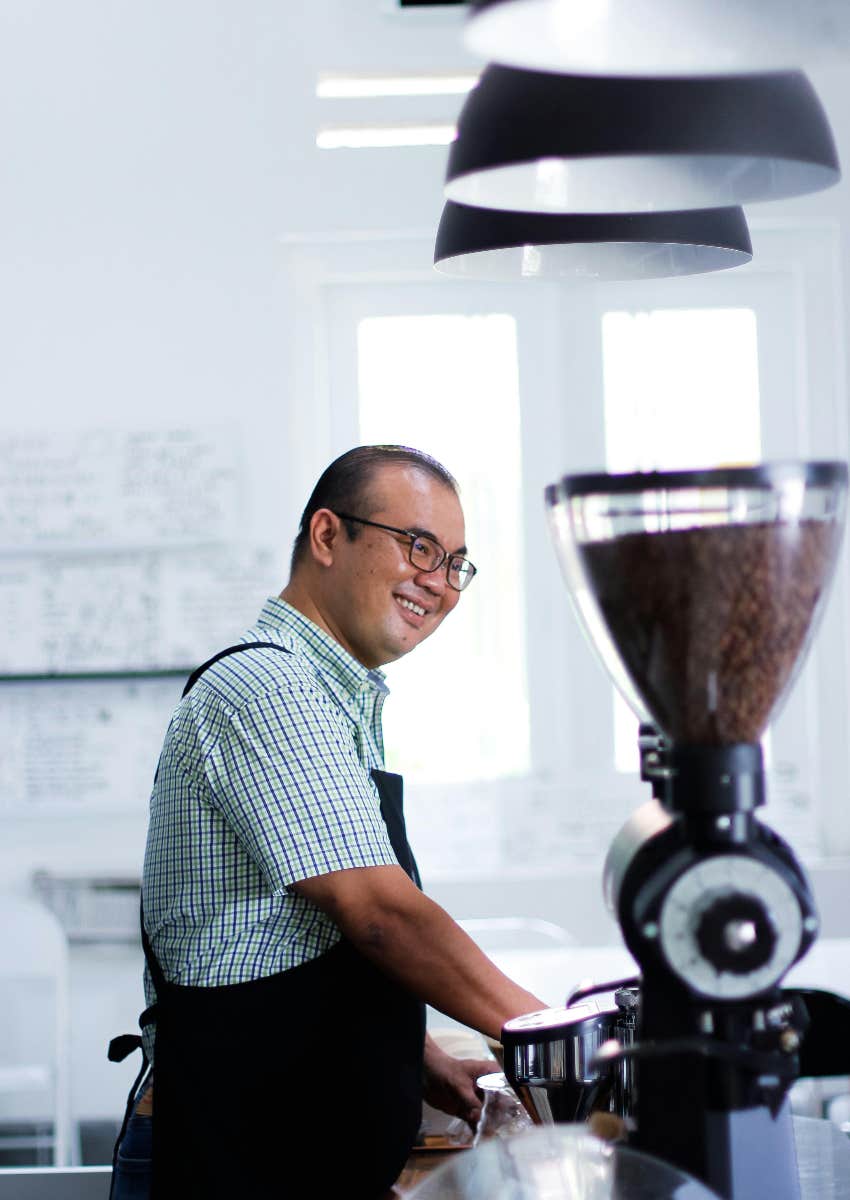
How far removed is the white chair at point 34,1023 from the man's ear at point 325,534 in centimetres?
191

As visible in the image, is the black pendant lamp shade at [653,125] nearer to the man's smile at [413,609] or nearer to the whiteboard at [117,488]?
the man's smile at [413,609]

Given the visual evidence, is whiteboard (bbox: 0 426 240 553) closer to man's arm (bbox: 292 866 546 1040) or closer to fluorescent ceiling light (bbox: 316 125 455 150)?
fluorescent ceiling light (bbox: 316 125 455 150)

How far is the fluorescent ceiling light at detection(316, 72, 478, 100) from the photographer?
359 cm

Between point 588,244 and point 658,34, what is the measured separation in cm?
67

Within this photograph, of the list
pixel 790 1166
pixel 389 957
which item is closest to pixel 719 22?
pixel 790 1166

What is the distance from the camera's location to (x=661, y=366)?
12.1ft

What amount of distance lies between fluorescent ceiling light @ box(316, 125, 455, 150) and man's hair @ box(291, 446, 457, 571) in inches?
81.2

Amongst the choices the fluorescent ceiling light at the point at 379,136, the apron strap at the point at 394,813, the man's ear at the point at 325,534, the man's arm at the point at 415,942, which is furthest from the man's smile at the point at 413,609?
the fluorescent ceiling light at the point at 379,136

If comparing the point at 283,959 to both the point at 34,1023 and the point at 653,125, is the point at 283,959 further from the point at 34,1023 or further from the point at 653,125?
the point at 34,1023

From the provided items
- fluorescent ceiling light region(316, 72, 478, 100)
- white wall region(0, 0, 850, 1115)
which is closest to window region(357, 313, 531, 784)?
white wall region(0, 0, 850, 1115)

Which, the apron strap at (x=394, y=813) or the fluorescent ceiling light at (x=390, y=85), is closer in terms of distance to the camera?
the apron strap at (x=394, y=813)

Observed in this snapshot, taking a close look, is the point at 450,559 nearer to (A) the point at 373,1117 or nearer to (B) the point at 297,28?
(A) the point at 373,1117

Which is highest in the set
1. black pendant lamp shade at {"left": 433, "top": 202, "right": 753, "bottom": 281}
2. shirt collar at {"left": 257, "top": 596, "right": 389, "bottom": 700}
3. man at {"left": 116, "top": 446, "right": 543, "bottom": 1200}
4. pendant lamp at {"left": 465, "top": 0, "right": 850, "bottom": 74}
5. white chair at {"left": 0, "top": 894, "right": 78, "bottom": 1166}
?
black pendant lamp shade at {"left": 433, "top": 202, "right": 753, "bottom": 281}

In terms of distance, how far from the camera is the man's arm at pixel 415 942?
1392 mm
